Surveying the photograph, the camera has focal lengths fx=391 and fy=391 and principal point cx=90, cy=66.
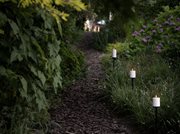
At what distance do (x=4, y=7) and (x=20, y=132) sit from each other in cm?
134

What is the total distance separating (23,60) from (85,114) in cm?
233

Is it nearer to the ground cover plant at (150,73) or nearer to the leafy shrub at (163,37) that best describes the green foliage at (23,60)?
the ground cover plant at (150,73)

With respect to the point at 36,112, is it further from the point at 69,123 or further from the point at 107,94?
the point at 107,94

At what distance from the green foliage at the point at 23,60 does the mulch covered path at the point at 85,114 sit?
80 cm

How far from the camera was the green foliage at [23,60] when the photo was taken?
3381 mm

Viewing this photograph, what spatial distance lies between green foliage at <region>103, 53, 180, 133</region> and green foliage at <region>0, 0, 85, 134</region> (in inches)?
59.4

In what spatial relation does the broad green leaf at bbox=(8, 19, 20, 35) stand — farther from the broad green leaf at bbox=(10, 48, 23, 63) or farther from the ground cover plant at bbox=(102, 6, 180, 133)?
the ground cover plant at bbox=(102, 6, 180, 133)

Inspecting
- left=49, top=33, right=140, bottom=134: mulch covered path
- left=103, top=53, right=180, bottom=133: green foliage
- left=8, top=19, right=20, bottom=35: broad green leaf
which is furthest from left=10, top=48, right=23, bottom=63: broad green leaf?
left=103, top=53, right=180, bottom=133: green foliage

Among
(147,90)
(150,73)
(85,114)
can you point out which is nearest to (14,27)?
(85,114)

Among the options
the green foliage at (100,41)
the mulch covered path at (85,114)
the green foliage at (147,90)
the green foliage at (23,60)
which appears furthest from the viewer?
the green foliage at (100,41)

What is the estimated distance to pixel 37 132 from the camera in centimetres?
443

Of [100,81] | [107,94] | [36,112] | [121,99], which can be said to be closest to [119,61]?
[100,81]

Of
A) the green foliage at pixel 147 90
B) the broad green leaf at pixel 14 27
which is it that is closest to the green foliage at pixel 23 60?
the broad green leaf at pixel 14 27

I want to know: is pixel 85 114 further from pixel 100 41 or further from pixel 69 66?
pixel 100 41
